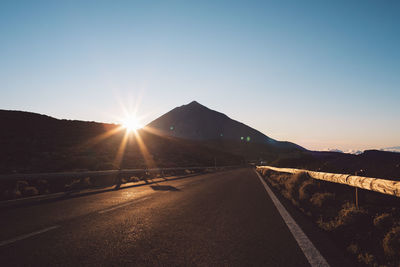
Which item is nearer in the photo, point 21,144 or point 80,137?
point 21,144

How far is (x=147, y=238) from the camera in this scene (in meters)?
3.99

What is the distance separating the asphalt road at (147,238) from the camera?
3.12 metres

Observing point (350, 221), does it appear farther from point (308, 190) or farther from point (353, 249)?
point (308, 190)

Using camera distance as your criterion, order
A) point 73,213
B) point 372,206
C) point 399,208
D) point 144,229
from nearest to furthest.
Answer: point 144,229, point 399,208, point 372,206, point 73,213

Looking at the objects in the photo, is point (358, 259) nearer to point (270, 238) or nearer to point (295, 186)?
point (270, 238)

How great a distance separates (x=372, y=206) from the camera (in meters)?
5.45

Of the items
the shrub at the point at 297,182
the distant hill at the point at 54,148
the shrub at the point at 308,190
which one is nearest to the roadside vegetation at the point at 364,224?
the shrub at the point at 308,190

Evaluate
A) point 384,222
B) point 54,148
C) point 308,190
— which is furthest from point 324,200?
point 54,148

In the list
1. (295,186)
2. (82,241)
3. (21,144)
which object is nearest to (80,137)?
(21,144)

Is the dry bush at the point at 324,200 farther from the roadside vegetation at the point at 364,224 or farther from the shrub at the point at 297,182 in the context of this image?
the shrub at the point at 297,182

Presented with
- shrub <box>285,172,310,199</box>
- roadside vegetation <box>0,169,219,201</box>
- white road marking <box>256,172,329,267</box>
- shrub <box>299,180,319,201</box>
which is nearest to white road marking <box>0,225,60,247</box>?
white road marking <box>256,172,329,267</box>

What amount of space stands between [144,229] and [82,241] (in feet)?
3.42

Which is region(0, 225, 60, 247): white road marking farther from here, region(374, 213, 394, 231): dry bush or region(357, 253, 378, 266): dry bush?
region(374, 213, 394, 231): dry bush

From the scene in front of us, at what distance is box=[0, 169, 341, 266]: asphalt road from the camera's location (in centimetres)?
312
